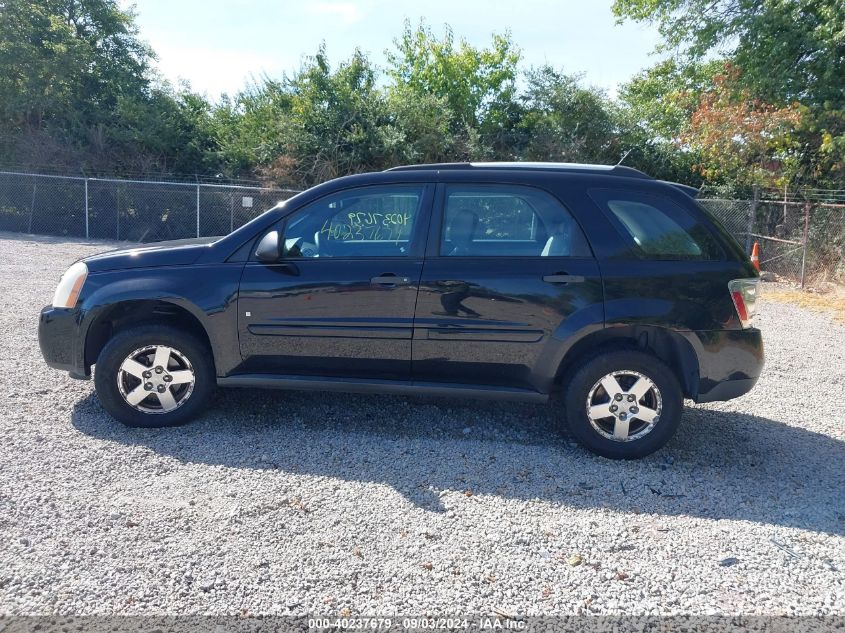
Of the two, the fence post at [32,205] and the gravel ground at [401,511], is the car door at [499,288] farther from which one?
the fence post at [32,205]

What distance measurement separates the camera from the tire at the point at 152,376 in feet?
15.1

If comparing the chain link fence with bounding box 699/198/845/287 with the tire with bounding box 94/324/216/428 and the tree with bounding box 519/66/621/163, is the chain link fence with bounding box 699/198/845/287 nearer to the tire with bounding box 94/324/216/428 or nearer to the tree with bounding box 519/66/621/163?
the tree with bounding box 519/66/621/163

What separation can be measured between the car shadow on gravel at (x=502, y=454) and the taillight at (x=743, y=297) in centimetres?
98

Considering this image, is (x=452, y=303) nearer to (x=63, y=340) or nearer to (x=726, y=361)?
(x=726, y=361)

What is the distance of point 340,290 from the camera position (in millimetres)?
4500

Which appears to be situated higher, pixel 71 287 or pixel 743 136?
pixel 743 136

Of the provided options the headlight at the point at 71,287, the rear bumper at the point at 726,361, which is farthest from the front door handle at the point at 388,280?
the headlight at the point at 71,287

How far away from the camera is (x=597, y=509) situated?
3.75 metres

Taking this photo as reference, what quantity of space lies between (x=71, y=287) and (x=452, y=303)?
271 centimetres

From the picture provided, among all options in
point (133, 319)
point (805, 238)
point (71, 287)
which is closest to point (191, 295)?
point (133, 319)

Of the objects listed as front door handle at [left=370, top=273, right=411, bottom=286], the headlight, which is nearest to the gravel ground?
the headlight

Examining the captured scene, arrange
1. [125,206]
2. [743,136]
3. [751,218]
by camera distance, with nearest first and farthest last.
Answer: [751,218], [743,136], [125,206]

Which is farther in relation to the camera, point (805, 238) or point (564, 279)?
point (805, 238)

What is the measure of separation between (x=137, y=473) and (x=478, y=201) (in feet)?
9.18
